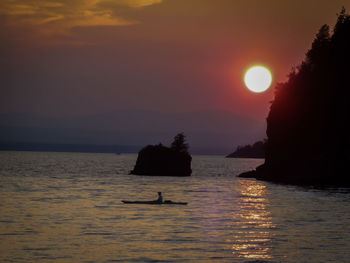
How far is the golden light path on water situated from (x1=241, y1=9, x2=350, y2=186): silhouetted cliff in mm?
62434

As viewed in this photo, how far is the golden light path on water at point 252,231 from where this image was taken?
39188 millimetres

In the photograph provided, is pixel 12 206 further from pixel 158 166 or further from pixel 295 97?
pixel 295 97

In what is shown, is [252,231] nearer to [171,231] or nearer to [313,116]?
[171,231]

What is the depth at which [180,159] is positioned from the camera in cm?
16338

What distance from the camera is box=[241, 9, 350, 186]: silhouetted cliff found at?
14312 centimetres

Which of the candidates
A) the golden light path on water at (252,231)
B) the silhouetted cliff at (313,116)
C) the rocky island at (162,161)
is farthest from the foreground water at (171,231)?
the rocky island at (162,161)

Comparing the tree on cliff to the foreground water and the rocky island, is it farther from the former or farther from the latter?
the foreground water

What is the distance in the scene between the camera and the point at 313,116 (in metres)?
156

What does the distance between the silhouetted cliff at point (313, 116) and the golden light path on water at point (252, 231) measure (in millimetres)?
62434

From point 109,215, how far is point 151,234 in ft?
49.2

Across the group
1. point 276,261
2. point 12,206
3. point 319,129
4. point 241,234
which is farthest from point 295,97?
point 276,261

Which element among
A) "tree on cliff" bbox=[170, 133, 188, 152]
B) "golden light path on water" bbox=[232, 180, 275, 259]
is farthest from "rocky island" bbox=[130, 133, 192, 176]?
"golden light path on water" bbox=[232, 180, 275, 259]

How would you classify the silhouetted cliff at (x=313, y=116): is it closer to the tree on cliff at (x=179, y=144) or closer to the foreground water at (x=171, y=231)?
the tree on cliff at (x=179, y=144)

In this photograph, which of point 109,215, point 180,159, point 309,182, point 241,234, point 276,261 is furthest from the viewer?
point 180,159
